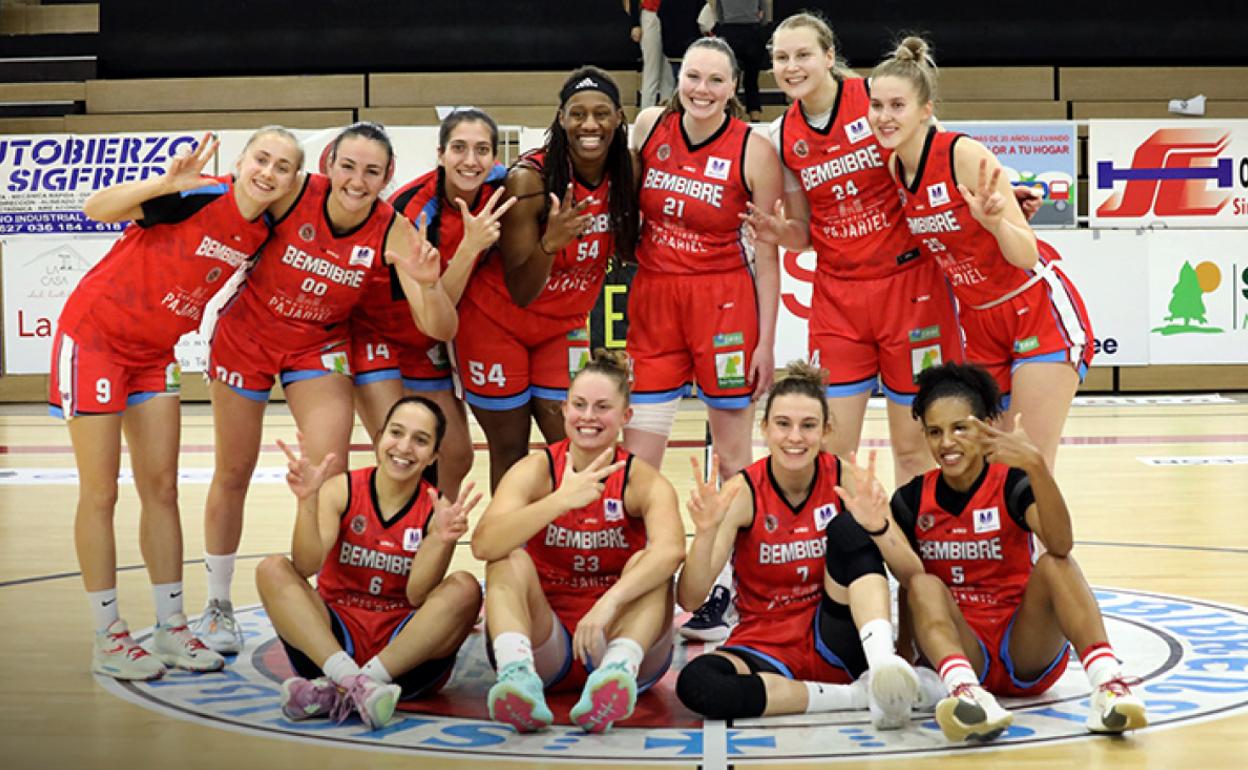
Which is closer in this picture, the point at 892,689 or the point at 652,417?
the point at 892,689

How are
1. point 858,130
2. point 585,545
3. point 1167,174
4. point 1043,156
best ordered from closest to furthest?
point 585,545 < point 858,130 < point 1043,156 < point 1167,174

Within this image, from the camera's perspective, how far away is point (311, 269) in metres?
4.76

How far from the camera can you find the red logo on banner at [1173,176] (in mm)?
12664

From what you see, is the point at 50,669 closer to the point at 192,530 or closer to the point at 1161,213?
the point at 192,530

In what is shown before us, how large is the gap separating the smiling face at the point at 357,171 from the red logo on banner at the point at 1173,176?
9405mm

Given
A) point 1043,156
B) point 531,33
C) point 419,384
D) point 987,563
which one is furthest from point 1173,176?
point 987,563

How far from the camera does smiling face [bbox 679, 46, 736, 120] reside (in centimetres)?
491

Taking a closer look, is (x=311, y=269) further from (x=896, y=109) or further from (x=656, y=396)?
(x=896, y=109)

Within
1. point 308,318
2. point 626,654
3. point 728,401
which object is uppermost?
point 308,318

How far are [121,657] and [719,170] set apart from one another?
2516 millimetres

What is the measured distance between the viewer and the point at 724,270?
5051 millimetres

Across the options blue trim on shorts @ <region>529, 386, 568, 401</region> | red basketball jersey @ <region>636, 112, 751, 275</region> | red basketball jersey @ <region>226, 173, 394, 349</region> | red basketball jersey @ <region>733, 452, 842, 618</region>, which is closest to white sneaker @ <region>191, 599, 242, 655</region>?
red basketball jersey @ <region>226, 173, 394, 349</region>

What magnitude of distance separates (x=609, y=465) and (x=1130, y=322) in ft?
31.6

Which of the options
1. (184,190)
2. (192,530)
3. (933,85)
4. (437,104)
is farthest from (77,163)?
(933,85)
